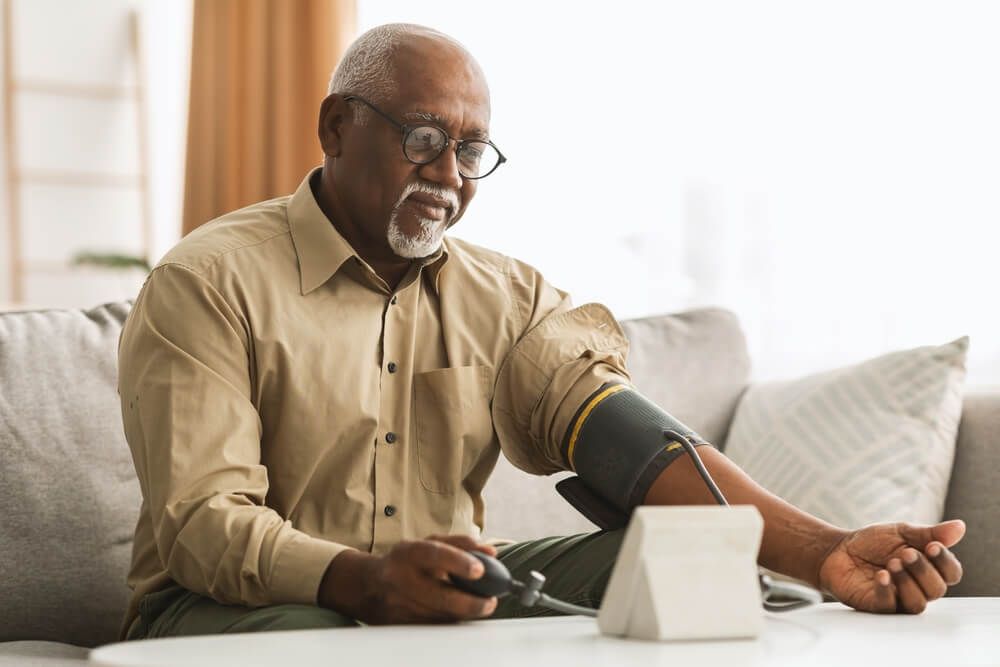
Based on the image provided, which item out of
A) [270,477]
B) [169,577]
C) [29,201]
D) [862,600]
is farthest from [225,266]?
[29,201]

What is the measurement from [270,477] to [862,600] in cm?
70

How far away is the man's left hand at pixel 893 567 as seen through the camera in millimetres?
1100

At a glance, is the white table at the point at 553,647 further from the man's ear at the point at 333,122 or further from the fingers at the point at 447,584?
the man's ear at the point at 333,122

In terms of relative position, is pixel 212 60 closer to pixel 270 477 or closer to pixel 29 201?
pixel 29 201

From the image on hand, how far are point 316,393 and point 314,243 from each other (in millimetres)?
207

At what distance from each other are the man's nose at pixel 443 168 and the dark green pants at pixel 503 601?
0.48 metres

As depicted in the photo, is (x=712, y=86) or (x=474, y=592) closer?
(x=474, y=592)

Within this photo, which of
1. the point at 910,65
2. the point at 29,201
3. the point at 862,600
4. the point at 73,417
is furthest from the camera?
the point at 29,201

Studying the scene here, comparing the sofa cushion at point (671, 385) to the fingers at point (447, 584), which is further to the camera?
the sofa cushion at point (671, 385)

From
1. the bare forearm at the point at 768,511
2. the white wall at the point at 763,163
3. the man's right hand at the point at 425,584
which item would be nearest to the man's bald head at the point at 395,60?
the bare forearm at the point at 768,511

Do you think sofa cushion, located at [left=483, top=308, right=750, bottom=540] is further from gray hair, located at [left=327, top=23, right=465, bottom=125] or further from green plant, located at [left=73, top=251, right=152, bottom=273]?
green plant, located at [left=73, top=251, right=152, bottom=273]

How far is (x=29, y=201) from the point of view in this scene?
3684mm

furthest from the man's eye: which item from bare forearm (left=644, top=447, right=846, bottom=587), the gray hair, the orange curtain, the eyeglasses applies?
the orange curtain

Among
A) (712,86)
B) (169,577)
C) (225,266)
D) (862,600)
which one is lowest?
(169,577)
